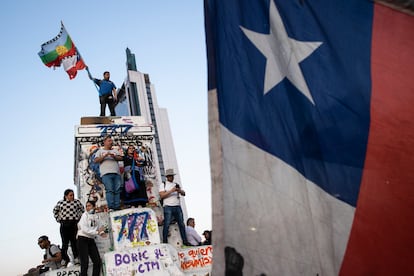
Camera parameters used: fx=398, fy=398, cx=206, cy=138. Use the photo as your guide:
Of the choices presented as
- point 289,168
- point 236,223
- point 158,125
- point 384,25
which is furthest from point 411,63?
point 158,125

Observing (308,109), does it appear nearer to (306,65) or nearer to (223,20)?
(306,65)

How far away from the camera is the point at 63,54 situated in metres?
13.3

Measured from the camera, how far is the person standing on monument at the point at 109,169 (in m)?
8.55

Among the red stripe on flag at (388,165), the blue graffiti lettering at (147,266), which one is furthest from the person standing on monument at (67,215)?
the red stripe on flag at (388,165)

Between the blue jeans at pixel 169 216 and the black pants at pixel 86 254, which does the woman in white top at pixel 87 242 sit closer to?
the black pants at pixel 86 254

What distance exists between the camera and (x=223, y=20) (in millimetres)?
2820

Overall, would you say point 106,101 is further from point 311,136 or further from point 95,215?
point 311,136

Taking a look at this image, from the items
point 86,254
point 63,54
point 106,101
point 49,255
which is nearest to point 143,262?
point 86,254

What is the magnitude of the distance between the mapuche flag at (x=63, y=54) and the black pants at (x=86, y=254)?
744cm

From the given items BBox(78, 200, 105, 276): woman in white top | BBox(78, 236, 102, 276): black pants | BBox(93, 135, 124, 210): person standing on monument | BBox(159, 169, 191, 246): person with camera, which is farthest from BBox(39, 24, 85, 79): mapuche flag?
BBox(78, 236, 102, 276): black pants

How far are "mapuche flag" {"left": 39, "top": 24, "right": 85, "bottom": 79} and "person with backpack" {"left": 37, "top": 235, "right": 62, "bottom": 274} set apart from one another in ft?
21.6

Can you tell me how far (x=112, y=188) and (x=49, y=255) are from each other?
72.6 inches

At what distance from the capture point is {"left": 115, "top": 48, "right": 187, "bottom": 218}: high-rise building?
3719 cm

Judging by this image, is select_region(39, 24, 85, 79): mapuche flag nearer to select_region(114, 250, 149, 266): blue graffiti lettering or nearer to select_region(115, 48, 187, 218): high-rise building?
select_region(114, 250, 149, 266): blue graffiti lettering
